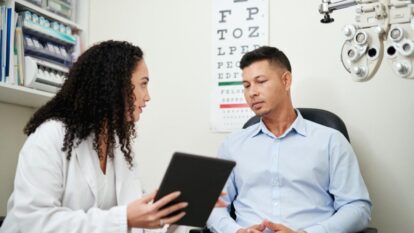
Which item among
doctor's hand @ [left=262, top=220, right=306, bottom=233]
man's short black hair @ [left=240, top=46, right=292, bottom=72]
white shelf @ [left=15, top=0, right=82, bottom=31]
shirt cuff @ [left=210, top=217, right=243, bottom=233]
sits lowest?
shirt cuff @ [left=210, top=217, right=243, bottom=233]

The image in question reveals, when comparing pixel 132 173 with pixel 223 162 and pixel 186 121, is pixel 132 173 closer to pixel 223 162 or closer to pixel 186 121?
pixel 223 162

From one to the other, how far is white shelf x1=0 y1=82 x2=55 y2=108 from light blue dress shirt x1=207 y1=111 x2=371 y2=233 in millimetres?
1046

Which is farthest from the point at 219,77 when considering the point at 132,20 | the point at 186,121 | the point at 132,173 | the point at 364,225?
the point at 364,225

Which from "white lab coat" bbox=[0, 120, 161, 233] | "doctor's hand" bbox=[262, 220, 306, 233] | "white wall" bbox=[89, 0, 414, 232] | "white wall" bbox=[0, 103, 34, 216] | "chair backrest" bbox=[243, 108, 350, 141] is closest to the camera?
"white lab coat" bbox=[0, 120, 161, 233]

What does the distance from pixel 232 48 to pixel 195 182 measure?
1241 mm

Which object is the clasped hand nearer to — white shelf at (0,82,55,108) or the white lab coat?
the white lab coat

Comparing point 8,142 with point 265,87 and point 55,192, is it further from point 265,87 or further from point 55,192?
point 265,87

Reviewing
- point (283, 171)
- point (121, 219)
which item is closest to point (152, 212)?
point (121, 219)

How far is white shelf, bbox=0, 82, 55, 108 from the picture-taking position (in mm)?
1939

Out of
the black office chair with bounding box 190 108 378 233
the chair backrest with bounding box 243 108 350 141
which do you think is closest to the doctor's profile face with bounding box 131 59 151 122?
the black office chair with bounding box 190 108 378 233

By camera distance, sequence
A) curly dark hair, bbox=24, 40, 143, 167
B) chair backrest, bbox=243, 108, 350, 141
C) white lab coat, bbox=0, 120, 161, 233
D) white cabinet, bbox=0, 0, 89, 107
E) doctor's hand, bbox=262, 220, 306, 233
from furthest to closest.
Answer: white cabinet, bbox=0, 0, 89, 107
chair backrest, bbox=243, 108, 350, 141
doctor's hand, bbox=262, 220, 306, 233
curly dark hair, bbox=24, 40, 143, 167
white lab coat, bbox=0, 120, 161, 233

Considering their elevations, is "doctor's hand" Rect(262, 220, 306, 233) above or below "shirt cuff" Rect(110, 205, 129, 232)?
below

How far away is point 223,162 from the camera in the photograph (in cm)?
110

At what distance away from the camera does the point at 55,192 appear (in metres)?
1.22
